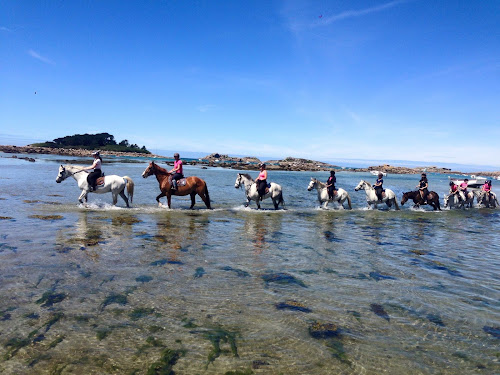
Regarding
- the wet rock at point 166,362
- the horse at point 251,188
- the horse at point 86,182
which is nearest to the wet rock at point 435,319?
the wet rock at point 166,362

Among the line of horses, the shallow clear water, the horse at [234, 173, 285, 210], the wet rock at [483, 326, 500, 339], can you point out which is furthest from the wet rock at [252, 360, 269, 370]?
the horse at [234, 173, 285, 210]

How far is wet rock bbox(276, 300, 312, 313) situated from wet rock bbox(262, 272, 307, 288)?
1.03m

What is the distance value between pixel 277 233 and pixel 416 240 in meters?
5.95

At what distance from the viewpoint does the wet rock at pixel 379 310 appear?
19.8 ft

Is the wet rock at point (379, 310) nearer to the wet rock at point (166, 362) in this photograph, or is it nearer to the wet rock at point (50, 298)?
the wet rock at point (166, 362)

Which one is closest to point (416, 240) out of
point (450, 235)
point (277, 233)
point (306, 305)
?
point (450, 235)

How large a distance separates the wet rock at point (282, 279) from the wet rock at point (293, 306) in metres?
1.03

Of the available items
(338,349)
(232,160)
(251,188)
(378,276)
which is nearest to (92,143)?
(232,160)

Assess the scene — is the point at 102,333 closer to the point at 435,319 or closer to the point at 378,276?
the point at 435,319

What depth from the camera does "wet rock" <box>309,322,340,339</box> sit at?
17.4 feet

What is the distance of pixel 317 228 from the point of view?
49.0 ft

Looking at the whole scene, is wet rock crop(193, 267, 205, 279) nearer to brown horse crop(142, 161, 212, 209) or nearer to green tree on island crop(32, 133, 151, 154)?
brown horse crop(142, 161, 212, 209)

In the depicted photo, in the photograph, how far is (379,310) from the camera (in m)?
6.29

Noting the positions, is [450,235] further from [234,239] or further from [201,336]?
[201,336]
